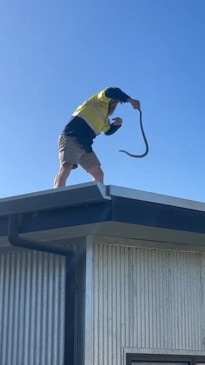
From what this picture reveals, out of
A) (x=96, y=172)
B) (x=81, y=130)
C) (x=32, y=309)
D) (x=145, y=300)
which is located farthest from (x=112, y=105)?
(x=32, y=309)

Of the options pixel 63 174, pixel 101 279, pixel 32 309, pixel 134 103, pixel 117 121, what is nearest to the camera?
pixel 101 279

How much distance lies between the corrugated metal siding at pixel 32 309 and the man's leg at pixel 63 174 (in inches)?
25.1

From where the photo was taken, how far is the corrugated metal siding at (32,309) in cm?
551

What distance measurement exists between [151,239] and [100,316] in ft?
2.73

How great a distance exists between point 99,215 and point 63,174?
47.7 inches

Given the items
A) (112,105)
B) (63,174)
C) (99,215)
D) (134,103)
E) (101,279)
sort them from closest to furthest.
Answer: (99,215) < (101,279) < (134,103) < (63,174) < (112,105)

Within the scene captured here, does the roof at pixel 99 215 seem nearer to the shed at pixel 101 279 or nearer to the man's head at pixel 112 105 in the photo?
the shed at pixel 101 279

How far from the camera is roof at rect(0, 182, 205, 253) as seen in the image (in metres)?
4.86

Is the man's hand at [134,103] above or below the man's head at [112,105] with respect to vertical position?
below

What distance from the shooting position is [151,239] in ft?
19.1

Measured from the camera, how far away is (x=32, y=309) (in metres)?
5.70

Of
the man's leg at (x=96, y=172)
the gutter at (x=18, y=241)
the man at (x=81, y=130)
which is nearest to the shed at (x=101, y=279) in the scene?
the gutter at (x=18, y=241)

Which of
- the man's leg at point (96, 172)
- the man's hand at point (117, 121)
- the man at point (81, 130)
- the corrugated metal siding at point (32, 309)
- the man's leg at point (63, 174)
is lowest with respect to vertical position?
the corrugated metal siding at point (32, 309)

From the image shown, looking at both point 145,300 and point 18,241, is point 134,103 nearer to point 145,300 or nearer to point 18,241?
point 18,241
